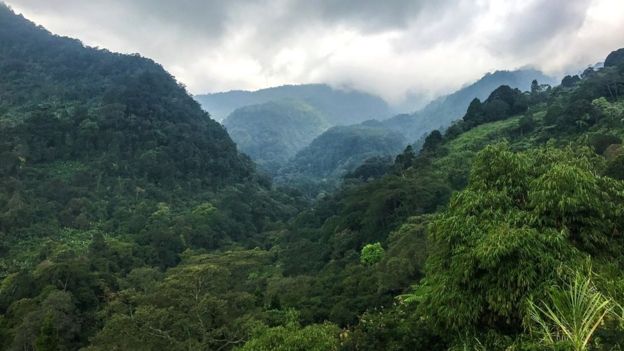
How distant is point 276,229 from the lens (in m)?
69.6

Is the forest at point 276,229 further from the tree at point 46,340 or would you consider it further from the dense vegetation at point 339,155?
the dense vegetation at point 339,155

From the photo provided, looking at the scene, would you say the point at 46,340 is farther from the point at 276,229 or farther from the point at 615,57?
the point at 615,57

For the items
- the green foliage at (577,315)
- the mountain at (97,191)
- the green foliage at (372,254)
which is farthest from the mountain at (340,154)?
the green foliage at (577,315)

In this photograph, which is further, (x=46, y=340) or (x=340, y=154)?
(x=340, y=154)

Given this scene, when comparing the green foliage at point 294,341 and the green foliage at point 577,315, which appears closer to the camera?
the green foliage at point 577,315

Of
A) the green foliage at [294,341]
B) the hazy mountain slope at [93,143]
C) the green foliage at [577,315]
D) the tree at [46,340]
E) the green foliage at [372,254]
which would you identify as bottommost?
the green foliage at [372,254]

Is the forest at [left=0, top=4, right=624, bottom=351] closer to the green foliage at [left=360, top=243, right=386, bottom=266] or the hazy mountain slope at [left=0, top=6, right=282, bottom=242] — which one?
the green foliage at [left=360, top=243, right=386, bottom=266]

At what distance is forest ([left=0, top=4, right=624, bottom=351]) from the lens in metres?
12.2

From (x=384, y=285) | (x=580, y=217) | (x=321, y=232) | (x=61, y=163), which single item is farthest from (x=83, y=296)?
Answer: (x=61, y=163)

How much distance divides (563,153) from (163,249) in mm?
44792

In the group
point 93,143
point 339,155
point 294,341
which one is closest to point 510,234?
point 294,341

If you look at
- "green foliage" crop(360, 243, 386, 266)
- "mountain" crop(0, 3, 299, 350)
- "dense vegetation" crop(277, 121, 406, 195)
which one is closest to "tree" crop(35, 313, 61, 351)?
"mountain" crop(0, 3, 299, 350)

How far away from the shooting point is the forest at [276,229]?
12.2 metres

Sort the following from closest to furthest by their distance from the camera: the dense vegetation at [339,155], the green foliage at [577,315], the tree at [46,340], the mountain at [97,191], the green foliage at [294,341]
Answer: the green foliage at [577,315], the green foliage at [294,341], the tree at [46,340], the mountain at [97,191], the dense vegetation at [339,155]
